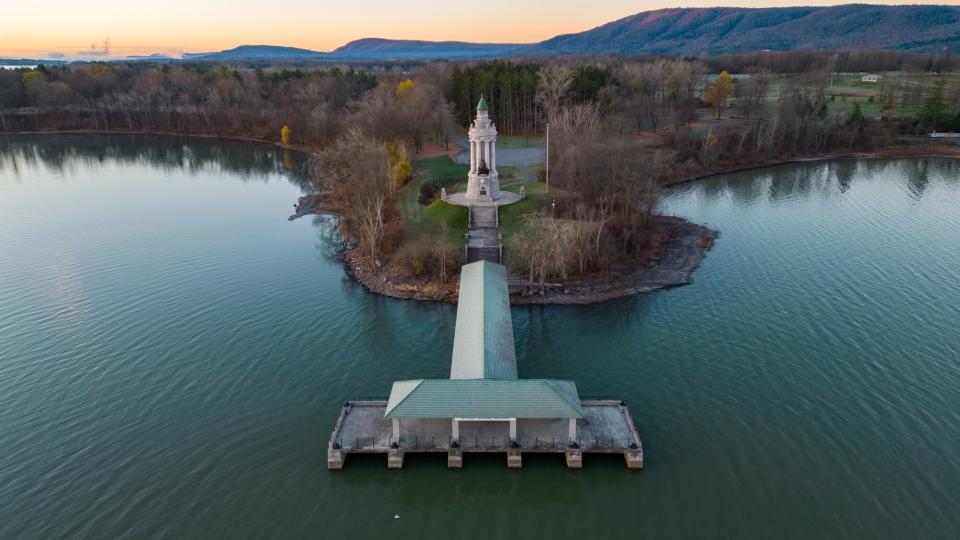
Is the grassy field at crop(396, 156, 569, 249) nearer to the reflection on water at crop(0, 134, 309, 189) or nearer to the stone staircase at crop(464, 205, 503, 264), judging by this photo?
the stone staircase at crop(464, 205, 503, 264)

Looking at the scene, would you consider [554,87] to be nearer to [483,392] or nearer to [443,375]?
[443,375]

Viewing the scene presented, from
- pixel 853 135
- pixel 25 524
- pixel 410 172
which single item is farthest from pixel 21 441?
pixel 853 135

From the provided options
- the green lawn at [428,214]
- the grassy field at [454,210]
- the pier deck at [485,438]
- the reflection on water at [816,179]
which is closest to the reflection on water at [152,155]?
the green lawn at [428,214]

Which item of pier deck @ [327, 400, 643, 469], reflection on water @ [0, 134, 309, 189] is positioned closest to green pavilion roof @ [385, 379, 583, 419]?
pier deck @ [327, 400, 643, 469]

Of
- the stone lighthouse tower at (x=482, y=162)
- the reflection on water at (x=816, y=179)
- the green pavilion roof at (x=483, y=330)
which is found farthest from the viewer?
the reflection on water at (x=816, y=179)

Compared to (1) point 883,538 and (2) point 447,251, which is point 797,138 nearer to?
(2) point 447,251

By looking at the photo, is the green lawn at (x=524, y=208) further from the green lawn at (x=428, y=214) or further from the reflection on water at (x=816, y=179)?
the reflection on water at (x=816, y=179)
